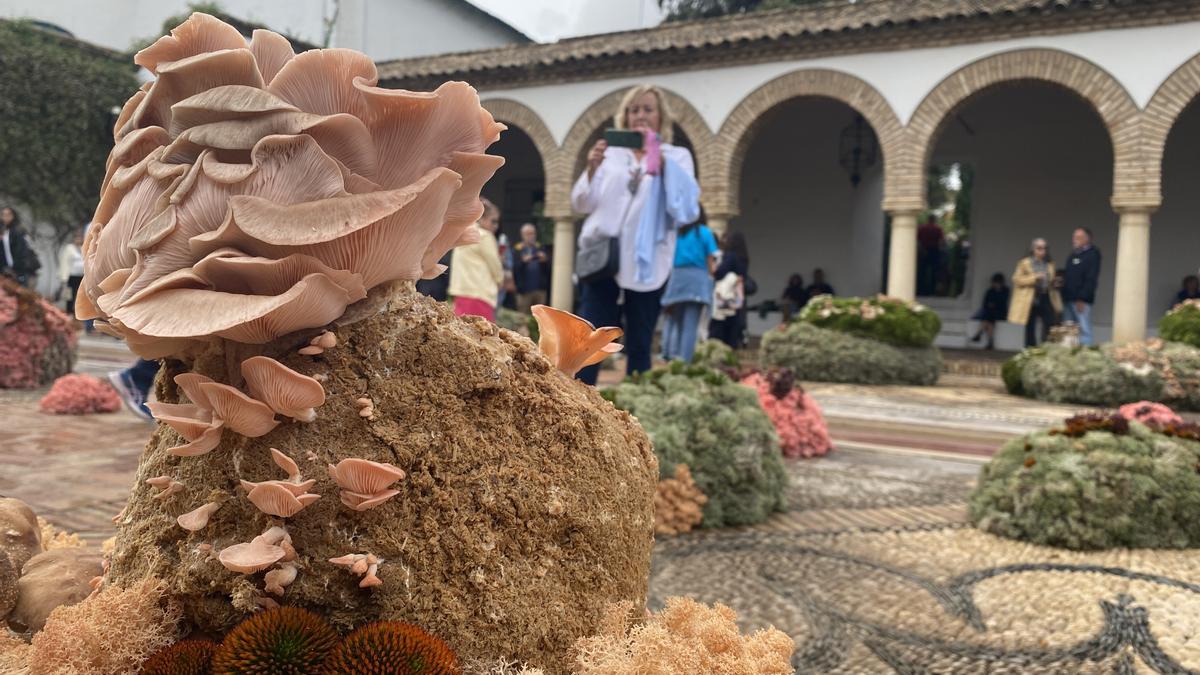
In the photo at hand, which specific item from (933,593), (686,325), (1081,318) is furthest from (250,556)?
(1081,318)

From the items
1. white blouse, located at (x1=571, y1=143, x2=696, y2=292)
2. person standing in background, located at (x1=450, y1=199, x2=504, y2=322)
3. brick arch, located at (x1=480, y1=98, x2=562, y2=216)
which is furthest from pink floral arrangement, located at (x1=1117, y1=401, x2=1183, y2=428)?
brick arch, located at (x1=480, y1=98, x2=562, y2=216)

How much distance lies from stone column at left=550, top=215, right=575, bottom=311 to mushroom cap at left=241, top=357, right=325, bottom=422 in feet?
47.6

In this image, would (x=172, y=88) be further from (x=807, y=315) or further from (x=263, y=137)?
(x=807, y=315)

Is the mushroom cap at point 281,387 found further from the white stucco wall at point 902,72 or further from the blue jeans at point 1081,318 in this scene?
the white stucco wall at point 902,72

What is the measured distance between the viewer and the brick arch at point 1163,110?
36.3ft

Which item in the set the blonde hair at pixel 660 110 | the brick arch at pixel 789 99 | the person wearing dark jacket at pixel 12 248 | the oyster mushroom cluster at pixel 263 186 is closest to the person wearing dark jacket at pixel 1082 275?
the brick arch at pixel 789 99

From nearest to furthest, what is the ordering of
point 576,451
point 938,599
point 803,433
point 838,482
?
point 576,451, point 938,599, point 838,482, point 803,433

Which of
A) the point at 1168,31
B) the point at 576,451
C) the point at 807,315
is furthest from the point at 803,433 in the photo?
the point at 1168,31

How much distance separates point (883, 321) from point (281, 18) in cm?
1821

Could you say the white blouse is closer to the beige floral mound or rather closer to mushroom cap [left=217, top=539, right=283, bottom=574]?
the beige floral mound

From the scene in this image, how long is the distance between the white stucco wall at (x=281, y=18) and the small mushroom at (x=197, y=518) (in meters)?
21.5

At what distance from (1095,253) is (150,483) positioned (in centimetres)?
1287

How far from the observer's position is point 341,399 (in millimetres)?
1188

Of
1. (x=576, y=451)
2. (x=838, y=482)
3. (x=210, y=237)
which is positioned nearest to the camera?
(x=210, y=237)
